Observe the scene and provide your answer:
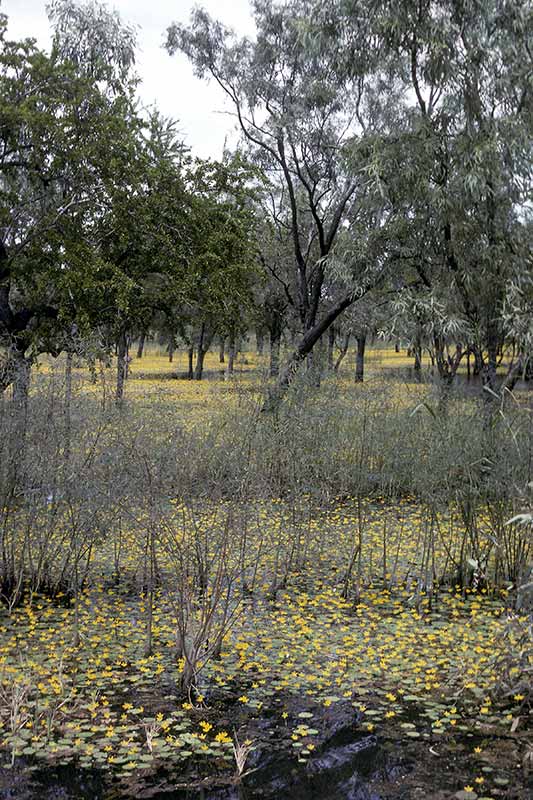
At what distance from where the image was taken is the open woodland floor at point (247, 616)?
4.43m

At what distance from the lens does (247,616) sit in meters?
6.78

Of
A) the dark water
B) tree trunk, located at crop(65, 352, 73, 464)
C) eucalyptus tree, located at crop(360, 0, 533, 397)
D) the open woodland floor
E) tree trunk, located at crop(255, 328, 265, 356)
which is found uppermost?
eucalyptus tree, located at crop(360, 0, 533, 397)

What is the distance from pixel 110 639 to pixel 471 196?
792 cm

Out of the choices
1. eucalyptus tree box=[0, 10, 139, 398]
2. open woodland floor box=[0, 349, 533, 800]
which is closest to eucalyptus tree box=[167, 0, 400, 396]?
eucalyptus tree box=[0, 10, 139, 398]

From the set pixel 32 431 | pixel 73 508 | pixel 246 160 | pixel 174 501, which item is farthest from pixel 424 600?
pixel 246 160

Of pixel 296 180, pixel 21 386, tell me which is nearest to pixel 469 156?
pixel 21 386

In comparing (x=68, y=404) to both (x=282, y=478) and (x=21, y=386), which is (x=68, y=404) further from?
(x=282, y=478)

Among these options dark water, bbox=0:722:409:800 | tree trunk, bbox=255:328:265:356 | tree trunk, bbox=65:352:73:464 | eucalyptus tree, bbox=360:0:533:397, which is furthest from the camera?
tree trunk, bbox=255:328:265:356

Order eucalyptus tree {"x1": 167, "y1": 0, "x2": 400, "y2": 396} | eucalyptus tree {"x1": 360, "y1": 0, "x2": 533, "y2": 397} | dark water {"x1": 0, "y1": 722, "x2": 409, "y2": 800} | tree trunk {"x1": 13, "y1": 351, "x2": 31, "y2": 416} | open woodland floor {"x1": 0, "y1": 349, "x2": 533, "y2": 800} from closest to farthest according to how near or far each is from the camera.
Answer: dark water {"x1": 0, "y1": 722, "x2": 409, "y2": 800}, open woodland floor {"x1": 0, "y1": 349, "x2": 533, "y2": 800}, tree trunk {"x1": 13, "y1": 351, "x2": 31, "y2": 416}, eucalyptus tree {"x1": 360, "y1": 0, "x2": 533, "y2": 397}, eucalyptus tree {"x1": 167, "y1": 0, "x2": 400, "y2": 396}

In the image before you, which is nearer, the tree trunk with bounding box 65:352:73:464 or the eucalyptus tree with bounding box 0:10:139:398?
the tree trunk with bounding box 65:352:73:464

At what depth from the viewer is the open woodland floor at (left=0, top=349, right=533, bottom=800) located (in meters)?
4.43

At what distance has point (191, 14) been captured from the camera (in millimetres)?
19531

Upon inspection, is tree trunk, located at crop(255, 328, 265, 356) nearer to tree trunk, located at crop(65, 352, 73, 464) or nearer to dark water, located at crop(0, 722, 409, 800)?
tree trunk, located at crop(65, 352, 73, 464)

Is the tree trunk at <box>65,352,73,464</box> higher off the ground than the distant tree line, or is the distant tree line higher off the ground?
the distant tree line
